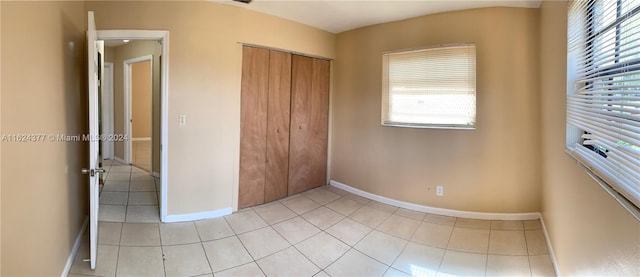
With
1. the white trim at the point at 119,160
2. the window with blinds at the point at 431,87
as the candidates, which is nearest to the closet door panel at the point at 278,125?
the window with blinds at the point at 431,87

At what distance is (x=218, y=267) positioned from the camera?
2076 mm

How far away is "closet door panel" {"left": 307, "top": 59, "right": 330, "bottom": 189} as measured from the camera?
383 cm

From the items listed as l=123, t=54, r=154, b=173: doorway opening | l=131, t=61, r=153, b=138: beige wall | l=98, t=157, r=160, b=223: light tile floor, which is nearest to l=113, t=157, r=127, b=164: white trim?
l=123, t=54, r=154, b=173: doorway opening

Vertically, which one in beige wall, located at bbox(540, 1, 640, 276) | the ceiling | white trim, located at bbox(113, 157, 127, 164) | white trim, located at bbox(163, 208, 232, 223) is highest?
Answer: the ceiling

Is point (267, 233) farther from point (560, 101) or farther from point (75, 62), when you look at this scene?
point (560, 101)

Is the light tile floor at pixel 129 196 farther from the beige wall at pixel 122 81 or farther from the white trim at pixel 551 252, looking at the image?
the white trim at pixel 551 252

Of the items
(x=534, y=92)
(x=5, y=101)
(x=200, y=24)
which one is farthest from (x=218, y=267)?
(x=534, y=92)

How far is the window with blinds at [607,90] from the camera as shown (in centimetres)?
102

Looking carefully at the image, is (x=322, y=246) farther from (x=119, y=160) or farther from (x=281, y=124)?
(x=119, y=160)

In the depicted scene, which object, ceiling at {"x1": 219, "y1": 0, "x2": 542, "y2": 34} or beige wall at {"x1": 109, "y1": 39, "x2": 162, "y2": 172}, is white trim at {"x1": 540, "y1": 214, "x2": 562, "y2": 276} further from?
beige wall at {"x1": 109, "y1": 39, "x2": 162, "y2": 172}

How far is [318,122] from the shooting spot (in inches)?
155

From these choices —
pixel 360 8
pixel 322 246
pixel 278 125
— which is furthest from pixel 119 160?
pixel 360 8

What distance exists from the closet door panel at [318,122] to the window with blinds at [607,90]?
8.53 feet

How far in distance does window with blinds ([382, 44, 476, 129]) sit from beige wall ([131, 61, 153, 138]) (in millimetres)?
5580
